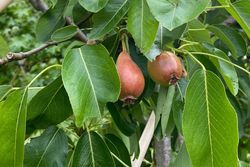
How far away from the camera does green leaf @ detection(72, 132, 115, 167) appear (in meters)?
0.95

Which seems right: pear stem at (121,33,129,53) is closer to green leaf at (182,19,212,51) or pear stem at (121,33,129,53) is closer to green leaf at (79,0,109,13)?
green leaf at (79,0,109,13)

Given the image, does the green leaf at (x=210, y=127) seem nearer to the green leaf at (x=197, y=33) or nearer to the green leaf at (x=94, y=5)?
the green leaf at (x=94, y=5)

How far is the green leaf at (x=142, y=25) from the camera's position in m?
0.84

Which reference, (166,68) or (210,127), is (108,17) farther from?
(210,127)

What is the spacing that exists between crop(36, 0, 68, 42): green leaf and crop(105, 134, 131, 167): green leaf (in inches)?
10.0

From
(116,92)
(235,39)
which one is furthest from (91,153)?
(235,39)

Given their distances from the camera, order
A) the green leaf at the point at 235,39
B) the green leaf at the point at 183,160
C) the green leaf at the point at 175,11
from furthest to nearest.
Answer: the green leaf at the point at 235,39
the green leaf at the point at 183,160
the green leaf at the point at 175,11

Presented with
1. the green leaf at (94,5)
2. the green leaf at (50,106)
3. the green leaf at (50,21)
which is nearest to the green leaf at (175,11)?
the green leaf at (94,5)

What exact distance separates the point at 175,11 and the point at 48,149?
39 centimetres

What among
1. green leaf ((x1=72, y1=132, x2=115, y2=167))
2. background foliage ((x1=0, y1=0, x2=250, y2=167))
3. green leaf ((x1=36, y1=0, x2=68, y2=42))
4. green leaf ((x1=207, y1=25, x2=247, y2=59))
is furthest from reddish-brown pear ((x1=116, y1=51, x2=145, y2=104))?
green leaf ((x1=207, y1=25, x2=247, y2=59))

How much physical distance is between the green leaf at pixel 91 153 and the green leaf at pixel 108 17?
201mm

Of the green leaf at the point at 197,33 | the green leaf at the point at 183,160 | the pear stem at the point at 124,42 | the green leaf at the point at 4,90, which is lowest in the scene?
the green leaf at the point at 183,160

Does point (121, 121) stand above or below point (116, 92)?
below

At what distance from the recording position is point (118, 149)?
106cm
